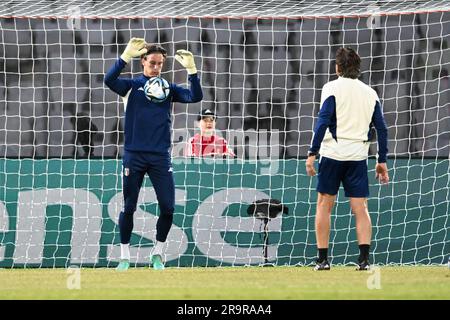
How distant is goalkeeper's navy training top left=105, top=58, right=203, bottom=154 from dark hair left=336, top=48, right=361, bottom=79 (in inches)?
58.1

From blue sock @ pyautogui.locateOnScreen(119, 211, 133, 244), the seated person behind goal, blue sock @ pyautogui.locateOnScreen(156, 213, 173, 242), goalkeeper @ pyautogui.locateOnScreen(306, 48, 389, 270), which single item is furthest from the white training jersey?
the seated person behind goal

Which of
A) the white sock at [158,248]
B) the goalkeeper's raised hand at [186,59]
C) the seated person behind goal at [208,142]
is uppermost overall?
the goalkeeper's raised hand at [186,59]

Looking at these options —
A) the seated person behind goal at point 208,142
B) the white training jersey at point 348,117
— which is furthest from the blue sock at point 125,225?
the seated person behind goal at point 208,142

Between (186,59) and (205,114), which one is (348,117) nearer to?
(186,59)

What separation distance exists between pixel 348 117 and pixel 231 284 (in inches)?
77.8

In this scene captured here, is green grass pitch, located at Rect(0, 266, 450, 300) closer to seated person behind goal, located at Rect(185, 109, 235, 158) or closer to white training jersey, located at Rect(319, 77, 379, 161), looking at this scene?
white training jersey, located at Rect(319, 77, 379, 161)

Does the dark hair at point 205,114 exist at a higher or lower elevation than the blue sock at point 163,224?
higher

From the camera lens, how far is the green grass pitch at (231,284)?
7.64m

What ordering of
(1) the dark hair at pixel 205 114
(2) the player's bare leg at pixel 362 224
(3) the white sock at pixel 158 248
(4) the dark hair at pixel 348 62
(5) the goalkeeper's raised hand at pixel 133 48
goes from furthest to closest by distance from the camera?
(1) the dark hair at pixel 205 114
(3) the white sock at pixel 158 248
(5) the goalkeeper's raised hand at pixel 133 48
(2) the player's bare leg at pixel 362 224
(4) the dark hair at pixel 348 62

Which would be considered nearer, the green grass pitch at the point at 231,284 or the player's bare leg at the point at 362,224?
the green grass pitch at the point at 231,284

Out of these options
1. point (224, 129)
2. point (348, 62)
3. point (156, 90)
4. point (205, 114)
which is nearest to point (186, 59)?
point (156, 90)

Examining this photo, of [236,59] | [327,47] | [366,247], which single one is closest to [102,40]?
[236,59]

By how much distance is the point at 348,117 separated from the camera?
9859 mm

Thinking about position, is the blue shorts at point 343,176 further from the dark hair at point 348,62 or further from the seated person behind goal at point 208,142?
the seated person behind goal at point 208,142
